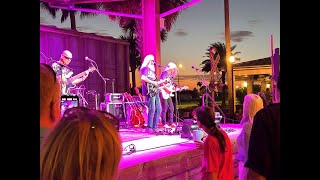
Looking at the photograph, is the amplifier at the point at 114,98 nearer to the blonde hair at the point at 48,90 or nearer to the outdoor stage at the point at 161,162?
the outdoor stage at the point at 161,162

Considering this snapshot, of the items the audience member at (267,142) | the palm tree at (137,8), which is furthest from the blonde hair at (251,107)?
the palm tree at (137,8)

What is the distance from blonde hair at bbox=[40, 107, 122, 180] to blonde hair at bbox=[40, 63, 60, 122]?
2.21 feet

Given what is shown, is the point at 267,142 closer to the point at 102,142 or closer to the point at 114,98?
the point at 102,142

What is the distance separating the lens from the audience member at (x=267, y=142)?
2.26 m

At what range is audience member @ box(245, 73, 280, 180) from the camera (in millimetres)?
2260

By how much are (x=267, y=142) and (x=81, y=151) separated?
1337 millimetres

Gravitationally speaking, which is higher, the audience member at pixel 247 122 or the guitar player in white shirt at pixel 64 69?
the guitar player in white shirt at pixel 64 69

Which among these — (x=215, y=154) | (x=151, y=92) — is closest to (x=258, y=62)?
(x=151, y=92)

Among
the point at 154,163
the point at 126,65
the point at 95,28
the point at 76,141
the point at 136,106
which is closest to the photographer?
the point at 76,141
